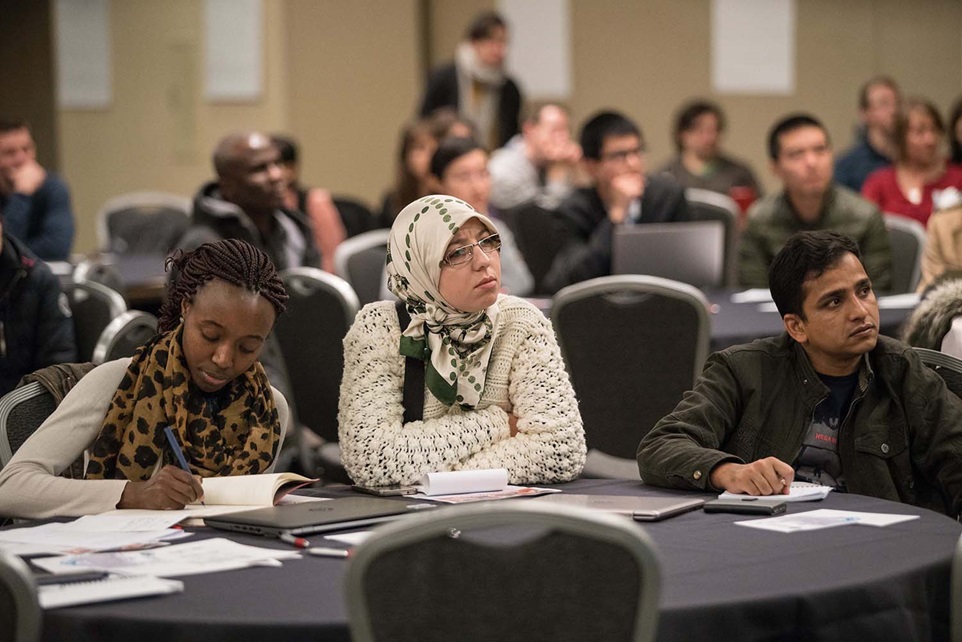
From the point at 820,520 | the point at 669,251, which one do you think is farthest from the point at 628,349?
the point at 820,520

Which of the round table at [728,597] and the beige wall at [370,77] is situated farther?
the beige wall at [370,77]

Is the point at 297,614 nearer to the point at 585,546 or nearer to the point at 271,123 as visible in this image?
the point at 585,546

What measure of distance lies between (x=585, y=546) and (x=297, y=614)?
396mm

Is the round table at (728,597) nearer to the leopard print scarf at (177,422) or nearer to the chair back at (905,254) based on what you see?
the leopard print scarf at (177,422)

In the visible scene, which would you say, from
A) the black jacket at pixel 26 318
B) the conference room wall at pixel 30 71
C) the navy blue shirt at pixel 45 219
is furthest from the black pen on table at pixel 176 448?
the conference room wall at pixel 30 71

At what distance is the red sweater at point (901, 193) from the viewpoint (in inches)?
305

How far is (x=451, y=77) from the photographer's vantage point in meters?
9.20

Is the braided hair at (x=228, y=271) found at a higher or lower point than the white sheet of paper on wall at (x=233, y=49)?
lower

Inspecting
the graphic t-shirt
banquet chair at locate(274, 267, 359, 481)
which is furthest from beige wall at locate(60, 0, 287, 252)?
the graphic t-shirt

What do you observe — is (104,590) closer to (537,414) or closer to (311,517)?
(311,517)

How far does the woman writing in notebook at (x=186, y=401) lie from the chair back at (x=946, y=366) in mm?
1352

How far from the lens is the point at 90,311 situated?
14.0 feet

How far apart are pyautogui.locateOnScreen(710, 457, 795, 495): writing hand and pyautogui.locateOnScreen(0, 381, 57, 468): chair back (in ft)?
4.52

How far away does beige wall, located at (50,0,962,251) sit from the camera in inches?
396
